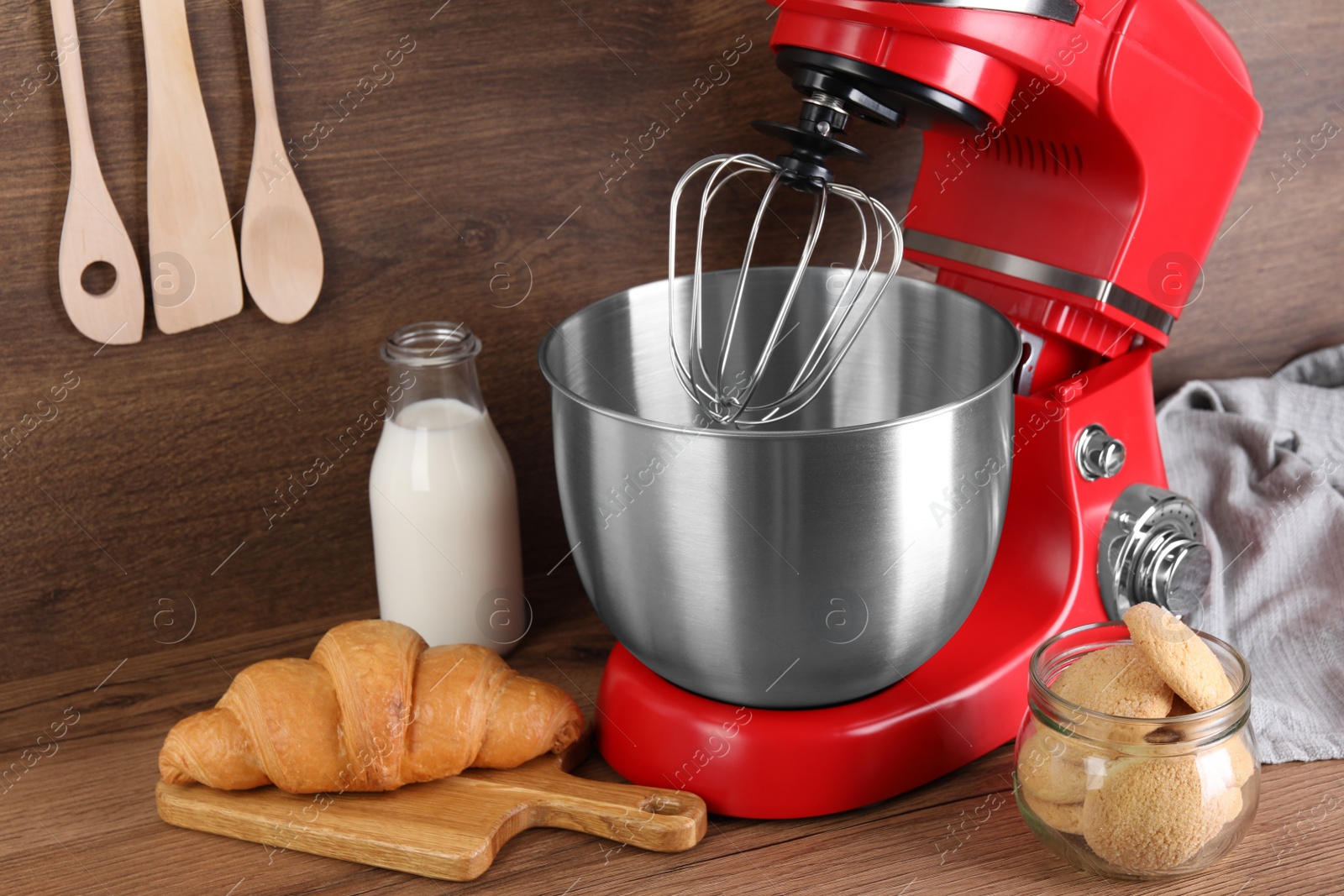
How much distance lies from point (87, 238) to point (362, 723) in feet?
1.03

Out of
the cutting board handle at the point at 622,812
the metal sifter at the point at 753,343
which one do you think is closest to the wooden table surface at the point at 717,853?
the cutting board handle at the point at 622,812

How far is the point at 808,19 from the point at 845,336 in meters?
0.20

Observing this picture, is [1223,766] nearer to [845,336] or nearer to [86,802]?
[845,336]

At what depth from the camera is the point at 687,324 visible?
0.69 meters

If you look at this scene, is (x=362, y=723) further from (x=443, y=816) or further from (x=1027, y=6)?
(x=1027, y=6)

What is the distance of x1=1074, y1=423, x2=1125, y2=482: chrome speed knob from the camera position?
0.65 metres

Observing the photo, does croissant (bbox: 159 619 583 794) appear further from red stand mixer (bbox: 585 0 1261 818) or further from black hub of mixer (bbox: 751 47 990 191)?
black hub of mixer (bbox: 751 47 990 191)

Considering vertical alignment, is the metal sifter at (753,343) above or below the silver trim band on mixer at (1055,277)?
below

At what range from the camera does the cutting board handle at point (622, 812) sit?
0.56 m

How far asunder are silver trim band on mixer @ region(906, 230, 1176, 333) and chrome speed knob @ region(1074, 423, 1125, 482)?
2.7 inches

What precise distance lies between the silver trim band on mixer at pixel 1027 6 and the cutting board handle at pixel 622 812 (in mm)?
388

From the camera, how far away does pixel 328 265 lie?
0.72m

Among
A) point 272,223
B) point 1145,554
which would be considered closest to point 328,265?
point 272,223

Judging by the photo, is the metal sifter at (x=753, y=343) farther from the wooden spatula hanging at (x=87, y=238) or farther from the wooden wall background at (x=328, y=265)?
the wooden spatula hanging at (x=87, y=238)
